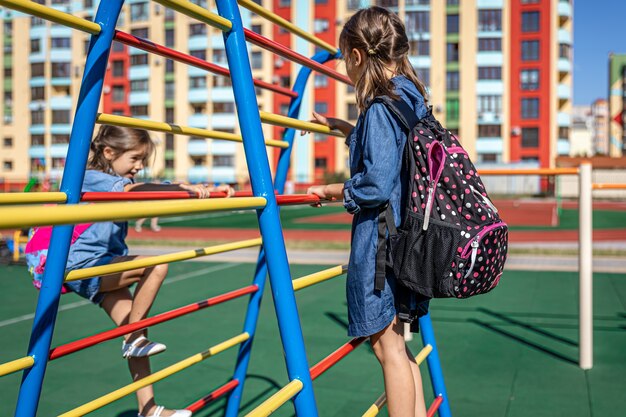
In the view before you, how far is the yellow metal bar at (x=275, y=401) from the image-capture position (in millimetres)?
1239

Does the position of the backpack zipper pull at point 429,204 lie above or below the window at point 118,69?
below

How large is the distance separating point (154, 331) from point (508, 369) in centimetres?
269

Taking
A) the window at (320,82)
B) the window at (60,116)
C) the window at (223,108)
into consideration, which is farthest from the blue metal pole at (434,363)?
the window at (60,116)

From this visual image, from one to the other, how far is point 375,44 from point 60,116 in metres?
48.5

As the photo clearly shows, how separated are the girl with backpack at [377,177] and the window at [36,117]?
49.1 m

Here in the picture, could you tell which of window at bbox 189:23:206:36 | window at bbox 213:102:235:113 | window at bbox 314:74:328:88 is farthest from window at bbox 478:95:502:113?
window at bbox 189:23:206:36

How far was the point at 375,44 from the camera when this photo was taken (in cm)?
174

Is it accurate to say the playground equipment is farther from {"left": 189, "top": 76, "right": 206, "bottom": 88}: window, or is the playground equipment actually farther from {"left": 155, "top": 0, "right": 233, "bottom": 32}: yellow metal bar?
{"left": 189, "top": 76, "right": 206, "bottom": 88}: window

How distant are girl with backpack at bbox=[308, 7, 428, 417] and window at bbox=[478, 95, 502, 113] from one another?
40.4 meters

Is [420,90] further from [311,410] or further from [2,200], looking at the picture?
[2,200]

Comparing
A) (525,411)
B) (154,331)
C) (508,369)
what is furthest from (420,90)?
(154,331)

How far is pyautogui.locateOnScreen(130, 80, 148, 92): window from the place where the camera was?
4447 centimetres

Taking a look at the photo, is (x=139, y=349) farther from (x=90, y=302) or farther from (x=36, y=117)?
(x=36, y=117)

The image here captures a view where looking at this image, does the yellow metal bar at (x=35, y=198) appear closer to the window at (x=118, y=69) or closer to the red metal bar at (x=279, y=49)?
the red metal bar at (x=279, y=49)
